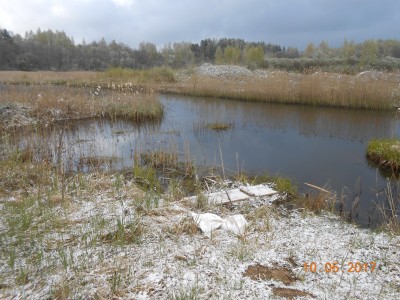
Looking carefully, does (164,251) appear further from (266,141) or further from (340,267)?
(266,141)

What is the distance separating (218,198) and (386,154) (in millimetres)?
3986

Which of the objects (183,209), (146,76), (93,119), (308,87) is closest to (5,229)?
(183,209)

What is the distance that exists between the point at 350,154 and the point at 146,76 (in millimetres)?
15596

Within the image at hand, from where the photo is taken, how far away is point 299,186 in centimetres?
512

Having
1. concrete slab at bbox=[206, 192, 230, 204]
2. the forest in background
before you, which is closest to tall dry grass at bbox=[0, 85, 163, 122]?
concrete slab at bbox=[206, 192, 230, 204]

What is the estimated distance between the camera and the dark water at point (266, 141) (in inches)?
223

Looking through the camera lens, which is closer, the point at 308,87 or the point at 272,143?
the point at 272,143

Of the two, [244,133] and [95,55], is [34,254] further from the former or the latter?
[95,55]

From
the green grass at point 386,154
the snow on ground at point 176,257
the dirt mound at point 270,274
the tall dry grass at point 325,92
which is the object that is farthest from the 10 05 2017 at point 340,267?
the tall dry grass at point 325,92

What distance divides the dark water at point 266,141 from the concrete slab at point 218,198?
0.83 meters

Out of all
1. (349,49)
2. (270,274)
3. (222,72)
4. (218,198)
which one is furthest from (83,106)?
(349,49)

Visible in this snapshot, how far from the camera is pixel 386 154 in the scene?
19.8ft

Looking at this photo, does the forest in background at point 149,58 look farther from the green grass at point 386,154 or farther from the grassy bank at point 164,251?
the grassy bank at point 164,251

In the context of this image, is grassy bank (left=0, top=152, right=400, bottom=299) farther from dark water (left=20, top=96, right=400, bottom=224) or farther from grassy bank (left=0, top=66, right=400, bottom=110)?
grassy bank (left=0, top=66, right=400, bottom=110)
